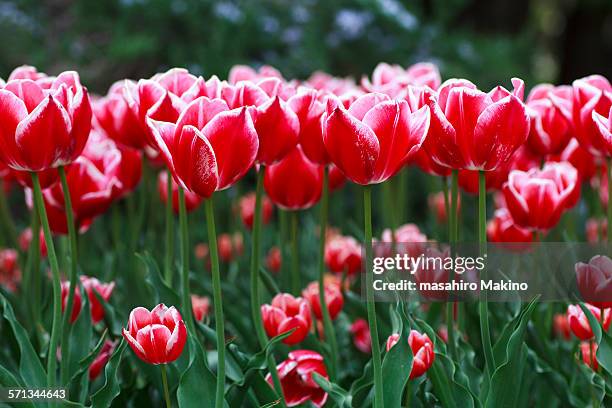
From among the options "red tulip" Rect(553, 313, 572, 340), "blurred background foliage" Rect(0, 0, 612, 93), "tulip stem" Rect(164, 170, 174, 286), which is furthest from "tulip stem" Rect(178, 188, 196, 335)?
"blurred background foliage" Rect(0, 0, 612, 93)

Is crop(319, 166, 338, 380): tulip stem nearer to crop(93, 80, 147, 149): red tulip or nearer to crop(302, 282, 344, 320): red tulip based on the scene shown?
crop(302, 282, 344, 320): red tulip

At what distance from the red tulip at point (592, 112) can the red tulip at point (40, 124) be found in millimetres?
919

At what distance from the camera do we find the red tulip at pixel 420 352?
1.37 meters

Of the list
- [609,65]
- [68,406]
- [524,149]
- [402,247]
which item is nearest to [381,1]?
[524,149]

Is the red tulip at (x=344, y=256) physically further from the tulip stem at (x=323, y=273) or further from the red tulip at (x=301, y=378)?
the red tulip at (x=301, y=378)

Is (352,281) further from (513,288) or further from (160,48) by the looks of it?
(160,48)

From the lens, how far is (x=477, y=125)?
1.29m

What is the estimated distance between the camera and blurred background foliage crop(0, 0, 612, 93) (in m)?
4.61

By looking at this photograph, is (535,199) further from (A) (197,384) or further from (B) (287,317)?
(A) (197,384)

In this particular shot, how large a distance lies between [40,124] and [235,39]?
337 centimetres

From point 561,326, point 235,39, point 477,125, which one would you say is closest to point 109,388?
point 477,125

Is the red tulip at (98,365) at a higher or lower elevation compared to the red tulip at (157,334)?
lower

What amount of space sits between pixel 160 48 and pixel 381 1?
1341 millimetres

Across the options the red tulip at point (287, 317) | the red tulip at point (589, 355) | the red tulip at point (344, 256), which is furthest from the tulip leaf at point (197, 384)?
the red tulip at point (344, 256)
